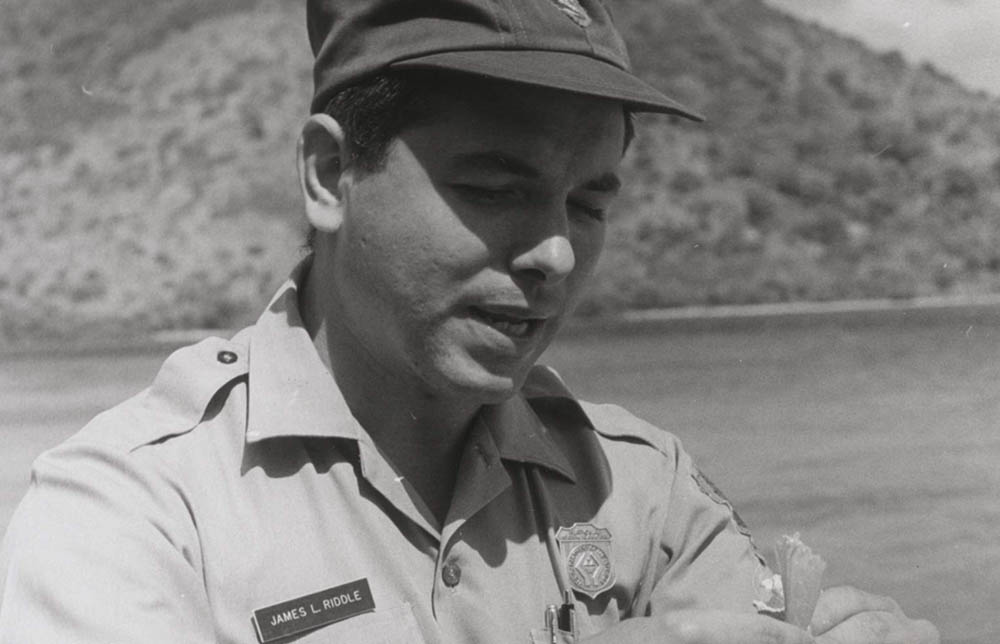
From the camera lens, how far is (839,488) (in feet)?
16.0

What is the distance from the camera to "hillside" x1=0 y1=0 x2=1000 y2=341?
11.2 m

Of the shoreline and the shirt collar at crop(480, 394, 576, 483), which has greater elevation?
the shirt collar at crop(480, 394, 576, 483)

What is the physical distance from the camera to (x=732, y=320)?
32.0ft

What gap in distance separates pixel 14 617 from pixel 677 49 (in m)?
18.9

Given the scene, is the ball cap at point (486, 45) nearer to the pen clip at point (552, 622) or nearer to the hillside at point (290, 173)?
the pen clip at point (552, 622)

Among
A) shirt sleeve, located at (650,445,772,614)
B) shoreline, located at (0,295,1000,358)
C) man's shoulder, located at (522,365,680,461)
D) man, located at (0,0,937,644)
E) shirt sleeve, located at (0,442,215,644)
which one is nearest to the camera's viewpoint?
shirt sleeve, located at (0,442,215,644)

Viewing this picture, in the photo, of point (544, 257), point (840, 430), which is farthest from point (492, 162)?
point (840, 430)

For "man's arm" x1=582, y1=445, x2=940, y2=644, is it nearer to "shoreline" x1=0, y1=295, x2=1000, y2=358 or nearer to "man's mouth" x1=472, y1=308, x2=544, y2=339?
"man's mouth" x1=472, y1=308, x2=544, y2=339

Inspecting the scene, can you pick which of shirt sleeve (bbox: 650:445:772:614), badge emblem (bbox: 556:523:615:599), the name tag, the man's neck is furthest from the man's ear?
shirt sleeve (bbox: 650:445:772:614)

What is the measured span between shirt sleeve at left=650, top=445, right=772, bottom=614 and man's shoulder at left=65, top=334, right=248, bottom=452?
32.3 inches

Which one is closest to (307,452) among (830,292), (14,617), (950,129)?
(14,617)

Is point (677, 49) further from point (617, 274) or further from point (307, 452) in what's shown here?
point (307, 452)

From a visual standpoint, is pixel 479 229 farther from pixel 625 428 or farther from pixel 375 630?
pixel 625 428

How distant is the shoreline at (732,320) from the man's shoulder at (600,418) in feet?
19.0
